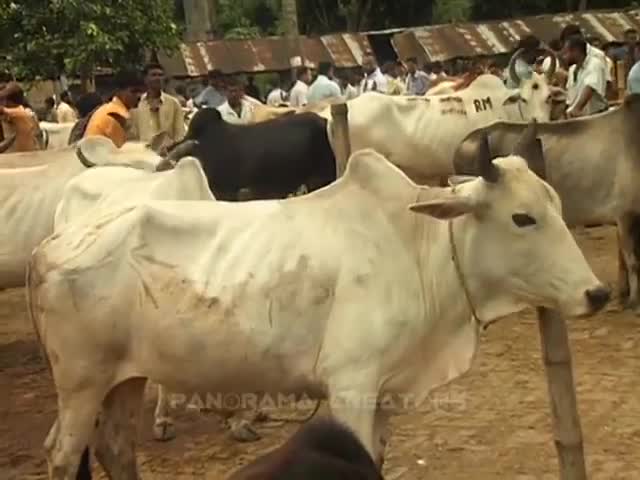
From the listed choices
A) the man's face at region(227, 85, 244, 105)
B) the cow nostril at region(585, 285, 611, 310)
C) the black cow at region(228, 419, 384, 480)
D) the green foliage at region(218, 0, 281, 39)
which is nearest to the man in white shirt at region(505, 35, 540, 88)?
the man's face at region(227, 85, 244, 105)

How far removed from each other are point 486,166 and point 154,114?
5187 millimetres

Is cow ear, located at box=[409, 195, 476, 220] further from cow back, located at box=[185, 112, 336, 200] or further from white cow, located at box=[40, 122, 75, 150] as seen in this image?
white cow, located at box=[40, 122, 75, 150]

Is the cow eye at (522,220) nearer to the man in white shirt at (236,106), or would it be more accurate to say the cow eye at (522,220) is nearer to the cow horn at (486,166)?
the cow horn at (486,166)

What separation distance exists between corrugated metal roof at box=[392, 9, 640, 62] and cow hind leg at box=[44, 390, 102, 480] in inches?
881

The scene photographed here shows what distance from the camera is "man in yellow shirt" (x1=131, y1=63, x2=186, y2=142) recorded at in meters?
8.74

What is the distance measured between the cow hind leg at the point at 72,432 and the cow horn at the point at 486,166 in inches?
63.7

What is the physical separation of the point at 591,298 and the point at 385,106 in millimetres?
7343

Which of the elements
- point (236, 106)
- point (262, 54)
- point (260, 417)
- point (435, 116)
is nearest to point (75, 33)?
point (236, 106)

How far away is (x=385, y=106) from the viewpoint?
441 inches

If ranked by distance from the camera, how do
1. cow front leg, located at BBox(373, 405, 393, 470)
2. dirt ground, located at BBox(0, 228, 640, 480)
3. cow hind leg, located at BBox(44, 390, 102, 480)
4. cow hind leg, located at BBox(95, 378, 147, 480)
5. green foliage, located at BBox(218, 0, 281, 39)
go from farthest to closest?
green foliage, located at BBox(218, 0, 281, 39)
dirt ground, located at BBox(0, 228, 640, 480)
cow hind leg, located at BBox(95, 378, 147, 480)
cow hind leg, located at BBox(44, 390, 102, 480)
cow front leg, located at BBox(373, 405, 393, 470)

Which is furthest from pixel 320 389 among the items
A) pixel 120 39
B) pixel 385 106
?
pixel 120 39

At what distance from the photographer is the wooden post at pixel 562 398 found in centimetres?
430

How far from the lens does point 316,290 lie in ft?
13.4

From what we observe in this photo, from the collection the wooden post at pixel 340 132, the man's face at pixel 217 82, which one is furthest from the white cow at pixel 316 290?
the man's face at pixel 217 82
